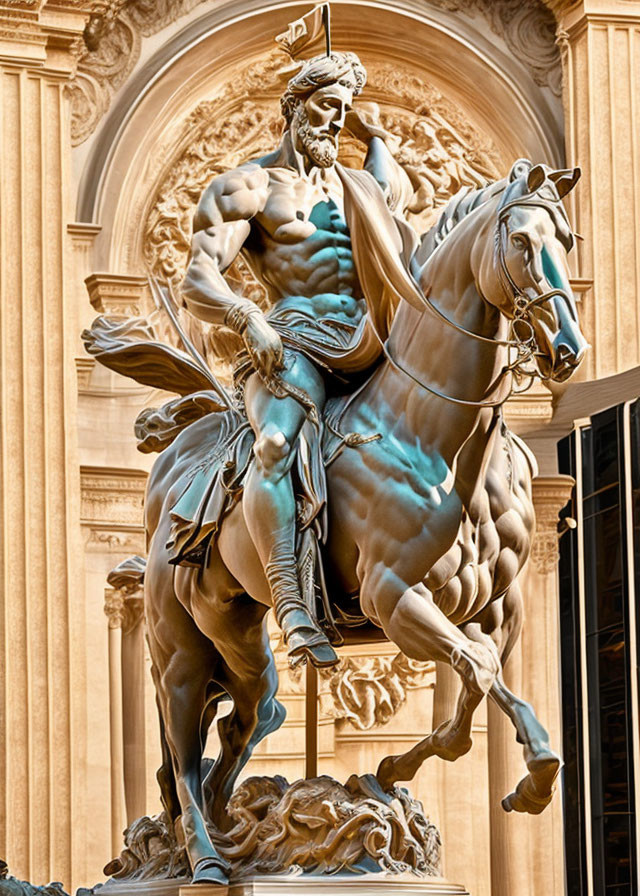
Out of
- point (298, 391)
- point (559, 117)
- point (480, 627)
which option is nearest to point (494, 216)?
point (298, 391)

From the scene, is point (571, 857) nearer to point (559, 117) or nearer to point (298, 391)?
point (559, 117)

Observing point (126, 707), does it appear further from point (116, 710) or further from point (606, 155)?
point (606, 155)

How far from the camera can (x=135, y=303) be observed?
13281mm

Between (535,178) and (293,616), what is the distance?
1.46 meters

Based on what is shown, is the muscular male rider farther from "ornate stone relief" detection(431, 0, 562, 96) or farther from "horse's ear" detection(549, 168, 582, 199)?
"ornate stone relief" detection(431, 0, 562, 96)

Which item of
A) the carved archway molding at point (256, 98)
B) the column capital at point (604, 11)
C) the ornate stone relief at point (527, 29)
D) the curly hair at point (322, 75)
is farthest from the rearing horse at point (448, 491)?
the ornate stone relief at point (527, 29)

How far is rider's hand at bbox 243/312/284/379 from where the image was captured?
7238mm

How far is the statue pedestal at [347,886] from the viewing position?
23.5 ft

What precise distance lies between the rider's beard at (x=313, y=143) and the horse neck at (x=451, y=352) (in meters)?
0.81

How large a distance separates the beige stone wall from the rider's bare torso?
196 inches

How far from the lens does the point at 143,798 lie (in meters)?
12.6

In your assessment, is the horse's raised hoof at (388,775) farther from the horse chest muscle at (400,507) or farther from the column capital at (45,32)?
the column capital at (45,32)

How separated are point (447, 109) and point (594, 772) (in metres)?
4.11

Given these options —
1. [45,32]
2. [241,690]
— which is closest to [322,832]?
[241,690]
